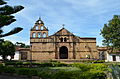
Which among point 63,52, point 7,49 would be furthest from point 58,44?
point 7,49

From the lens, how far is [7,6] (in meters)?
17.3

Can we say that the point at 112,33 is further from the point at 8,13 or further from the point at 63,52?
the point at 8,13

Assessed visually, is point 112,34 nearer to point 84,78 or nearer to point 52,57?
point 52,57

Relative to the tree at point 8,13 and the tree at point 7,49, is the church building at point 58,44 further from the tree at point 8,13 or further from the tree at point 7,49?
the tree at point 8,13

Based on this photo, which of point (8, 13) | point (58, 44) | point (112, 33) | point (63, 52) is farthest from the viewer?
point (63, 52)

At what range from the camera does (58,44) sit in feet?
143

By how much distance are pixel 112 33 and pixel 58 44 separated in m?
16.1

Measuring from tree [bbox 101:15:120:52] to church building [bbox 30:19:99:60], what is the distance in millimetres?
8865

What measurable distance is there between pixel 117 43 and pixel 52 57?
60.0 feet

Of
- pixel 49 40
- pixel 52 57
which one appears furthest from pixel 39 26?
pixel 52 57

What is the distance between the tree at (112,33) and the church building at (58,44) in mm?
8865

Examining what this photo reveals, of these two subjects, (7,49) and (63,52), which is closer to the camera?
(7,49)

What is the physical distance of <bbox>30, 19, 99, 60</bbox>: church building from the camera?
4259 cm

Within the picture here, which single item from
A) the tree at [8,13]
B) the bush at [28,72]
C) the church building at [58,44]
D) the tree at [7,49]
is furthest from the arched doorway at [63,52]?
the bush at [28,72]
